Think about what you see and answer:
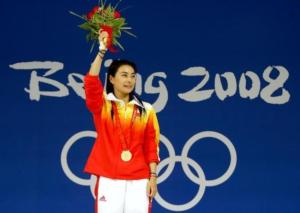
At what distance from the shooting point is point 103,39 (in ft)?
10.5

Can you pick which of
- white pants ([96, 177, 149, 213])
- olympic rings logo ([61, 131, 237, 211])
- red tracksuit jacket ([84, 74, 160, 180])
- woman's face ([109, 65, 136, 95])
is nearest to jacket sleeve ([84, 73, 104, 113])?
red tracksuit jacket ([84, 74, 160, 180])

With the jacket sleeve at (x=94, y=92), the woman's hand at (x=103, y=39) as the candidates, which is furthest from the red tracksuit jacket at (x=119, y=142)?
the woman's hand at (x=103, y=39)

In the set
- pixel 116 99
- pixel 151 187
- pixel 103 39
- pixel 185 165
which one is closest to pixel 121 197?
pixel 151 187

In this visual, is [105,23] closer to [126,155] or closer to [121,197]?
[126,155]

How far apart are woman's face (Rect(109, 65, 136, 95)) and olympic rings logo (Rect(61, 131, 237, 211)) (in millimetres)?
1283

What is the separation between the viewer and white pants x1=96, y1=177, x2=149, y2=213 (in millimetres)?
3266

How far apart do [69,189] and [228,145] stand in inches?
46.9

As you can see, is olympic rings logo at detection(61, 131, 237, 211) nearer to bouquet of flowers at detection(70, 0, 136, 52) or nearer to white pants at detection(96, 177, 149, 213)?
white pants at detection(96, 177, 149, 213)

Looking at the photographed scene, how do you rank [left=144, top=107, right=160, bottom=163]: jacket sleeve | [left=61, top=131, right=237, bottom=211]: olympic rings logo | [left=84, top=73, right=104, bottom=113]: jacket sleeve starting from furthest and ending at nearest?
1. [left=61, top=131, right=237, bottom=211]: olympic rings logo
2. [left=144, top=107, right=160, bottom=163]: jacket sleeve
3. [left=84, top=73, right=104, bottom=113]: jacket sleeve

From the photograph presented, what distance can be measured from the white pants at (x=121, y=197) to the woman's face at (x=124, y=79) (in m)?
0.48

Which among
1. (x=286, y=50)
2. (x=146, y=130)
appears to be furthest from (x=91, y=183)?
(x=286, y=50)

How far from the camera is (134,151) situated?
10.9 feet

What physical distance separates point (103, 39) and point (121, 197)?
0.82 metres
